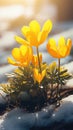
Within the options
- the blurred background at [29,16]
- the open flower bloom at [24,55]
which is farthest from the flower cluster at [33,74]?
the blurred background at [29,16]

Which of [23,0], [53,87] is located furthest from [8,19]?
[53,87]

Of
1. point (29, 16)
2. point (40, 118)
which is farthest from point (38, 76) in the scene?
point (29, 16)

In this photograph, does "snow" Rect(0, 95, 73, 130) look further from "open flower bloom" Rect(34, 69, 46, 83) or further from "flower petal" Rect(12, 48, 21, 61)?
"flower petal" Rect(12, 48, 21, 61)

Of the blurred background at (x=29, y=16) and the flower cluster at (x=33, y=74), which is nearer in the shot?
the flower cluster at (x=33, y=74)

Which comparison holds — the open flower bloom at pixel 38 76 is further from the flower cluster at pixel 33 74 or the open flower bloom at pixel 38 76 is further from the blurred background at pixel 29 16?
the blurred background at pixel 29 16

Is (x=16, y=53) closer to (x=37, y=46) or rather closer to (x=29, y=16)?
(x=37, y=46)

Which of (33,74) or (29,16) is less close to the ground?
(33,74)

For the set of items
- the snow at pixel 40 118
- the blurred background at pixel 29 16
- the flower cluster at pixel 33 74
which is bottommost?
the blurred background at pixel 29 16

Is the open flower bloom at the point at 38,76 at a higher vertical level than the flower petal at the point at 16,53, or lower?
lower

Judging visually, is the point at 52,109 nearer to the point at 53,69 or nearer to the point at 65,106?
the point at 65,106
